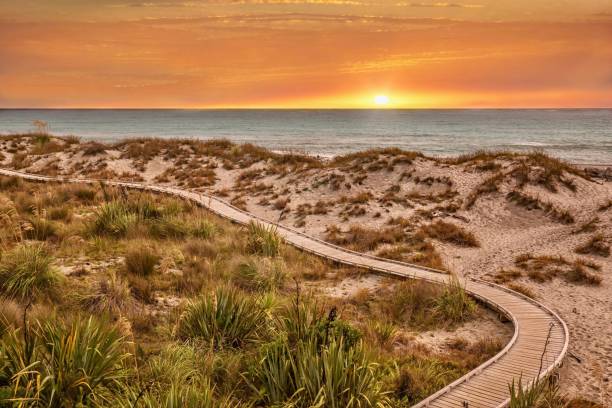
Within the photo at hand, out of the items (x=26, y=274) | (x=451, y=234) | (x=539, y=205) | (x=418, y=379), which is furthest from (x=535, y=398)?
(x=539, y=205)

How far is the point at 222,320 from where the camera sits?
8414 millimetres

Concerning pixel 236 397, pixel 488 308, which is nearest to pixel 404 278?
pixel 488 308

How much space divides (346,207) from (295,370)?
54.1 feet

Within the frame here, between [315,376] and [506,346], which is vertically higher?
[315,376]

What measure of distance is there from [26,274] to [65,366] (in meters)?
4.90

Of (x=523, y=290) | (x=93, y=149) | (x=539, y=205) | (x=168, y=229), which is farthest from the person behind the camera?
(x=93, y=149)

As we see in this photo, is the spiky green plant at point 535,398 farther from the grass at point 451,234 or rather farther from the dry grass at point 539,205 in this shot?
the dry grass at point 539,205

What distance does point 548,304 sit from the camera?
11719 millimetres

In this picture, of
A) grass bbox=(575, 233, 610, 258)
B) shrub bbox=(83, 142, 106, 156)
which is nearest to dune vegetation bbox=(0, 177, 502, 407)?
grass bbox=(575, 233, 610, 258)

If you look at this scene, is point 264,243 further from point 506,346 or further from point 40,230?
point 506,346

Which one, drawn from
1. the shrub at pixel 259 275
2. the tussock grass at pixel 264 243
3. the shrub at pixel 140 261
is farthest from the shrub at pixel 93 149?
the shrub at pixel 259 275

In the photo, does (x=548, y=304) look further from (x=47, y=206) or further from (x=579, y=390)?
(x=47, y=206)

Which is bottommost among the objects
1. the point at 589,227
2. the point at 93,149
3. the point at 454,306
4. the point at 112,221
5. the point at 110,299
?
the point at 454,306

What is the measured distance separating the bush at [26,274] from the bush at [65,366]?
3577 millimetres
